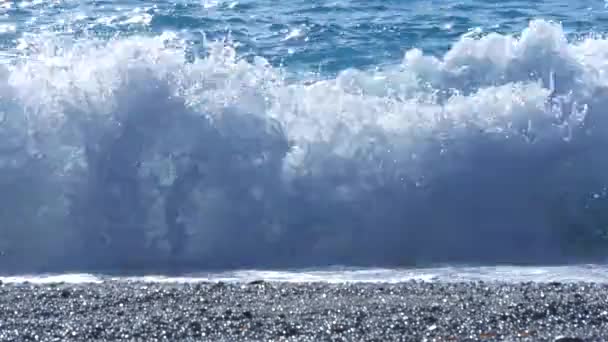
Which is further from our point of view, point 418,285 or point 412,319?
point 418,285

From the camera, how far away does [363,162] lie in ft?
27.6

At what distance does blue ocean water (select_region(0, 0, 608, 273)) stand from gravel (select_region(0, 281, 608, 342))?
126 centimetres

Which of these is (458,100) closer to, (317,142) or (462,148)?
(462,148)

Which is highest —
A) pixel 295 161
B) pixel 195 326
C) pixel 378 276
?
pixel 295 161

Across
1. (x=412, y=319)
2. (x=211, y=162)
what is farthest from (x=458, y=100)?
(x=412, y=319)

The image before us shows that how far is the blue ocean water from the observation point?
307 inches

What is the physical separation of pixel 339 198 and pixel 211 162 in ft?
2.76

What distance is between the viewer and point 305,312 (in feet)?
18.9

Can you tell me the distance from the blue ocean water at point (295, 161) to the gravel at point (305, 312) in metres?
1.26

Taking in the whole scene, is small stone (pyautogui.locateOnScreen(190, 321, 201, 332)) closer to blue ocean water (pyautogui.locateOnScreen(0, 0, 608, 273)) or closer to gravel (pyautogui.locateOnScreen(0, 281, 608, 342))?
gravel (pyautogui.locateOnScreen(0, 281, 608, 342))

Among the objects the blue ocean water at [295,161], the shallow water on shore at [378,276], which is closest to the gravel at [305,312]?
the shallow water on shore at [378,276]

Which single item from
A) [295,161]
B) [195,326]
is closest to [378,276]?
[295,161]

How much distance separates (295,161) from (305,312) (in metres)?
2.68

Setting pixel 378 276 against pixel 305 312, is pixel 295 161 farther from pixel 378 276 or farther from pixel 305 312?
pixel 305 312
